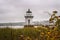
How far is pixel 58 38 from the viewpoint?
255 cm

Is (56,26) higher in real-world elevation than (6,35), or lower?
higher

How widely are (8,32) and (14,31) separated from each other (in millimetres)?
218

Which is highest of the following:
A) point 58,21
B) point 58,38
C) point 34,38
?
point 58,21

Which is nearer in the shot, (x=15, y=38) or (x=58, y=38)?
(x=58, y=38)

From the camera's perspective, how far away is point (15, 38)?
589cm

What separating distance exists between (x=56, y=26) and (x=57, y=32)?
0.08 metres

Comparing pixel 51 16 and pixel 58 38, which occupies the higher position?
pixel 51 16

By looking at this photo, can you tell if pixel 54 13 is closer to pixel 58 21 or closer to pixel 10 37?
pixel 58 21

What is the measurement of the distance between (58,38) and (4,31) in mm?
3629

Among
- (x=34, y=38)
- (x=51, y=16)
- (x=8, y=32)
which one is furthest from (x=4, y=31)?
(x=51, y=16)

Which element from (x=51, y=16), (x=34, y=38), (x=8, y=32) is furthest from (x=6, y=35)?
(x=51, y=16)

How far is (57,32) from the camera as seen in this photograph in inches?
103

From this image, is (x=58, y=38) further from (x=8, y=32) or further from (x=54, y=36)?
(x=8, y=32)

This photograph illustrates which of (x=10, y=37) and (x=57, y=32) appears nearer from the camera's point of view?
(x=57, y=32)
